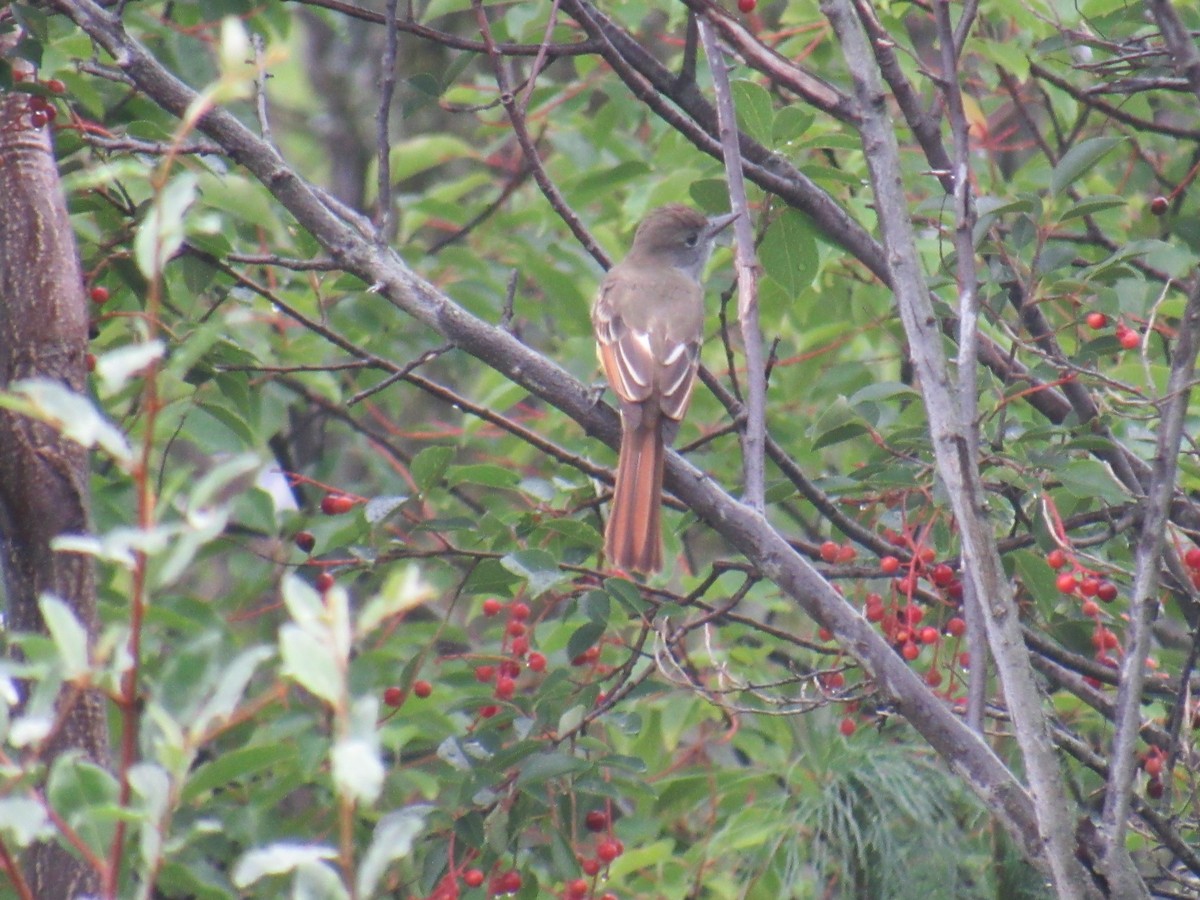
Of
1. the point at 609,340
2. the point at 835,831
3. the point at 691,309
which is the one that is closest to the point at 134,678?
the point at 835,831

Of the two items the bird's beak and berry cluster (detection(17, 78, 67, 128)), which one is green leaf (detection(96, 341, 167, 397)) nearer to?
berry cluster (detection(17, 78, 67, 128))

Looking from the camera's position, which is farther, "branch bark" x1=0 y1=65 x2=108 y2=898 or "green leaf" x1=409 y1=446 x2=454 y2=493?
"green leaf" x1=409 y1=446 x2=454 y2=493

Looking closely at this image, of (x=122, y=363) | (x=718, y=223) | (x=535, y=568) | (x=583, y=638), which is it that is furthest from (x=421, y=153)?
(x=122, y=363)

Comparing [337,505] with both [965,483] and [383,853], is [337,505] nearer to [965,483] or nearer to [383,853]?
[965,483]

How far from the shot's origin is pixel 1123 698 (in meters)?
2.52

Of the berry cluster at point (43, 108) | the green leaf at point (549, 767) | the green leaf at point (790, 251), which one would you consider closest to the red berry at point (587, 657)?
the green leaf at point (549, 767)

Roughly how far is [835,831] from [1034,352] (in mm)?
1240

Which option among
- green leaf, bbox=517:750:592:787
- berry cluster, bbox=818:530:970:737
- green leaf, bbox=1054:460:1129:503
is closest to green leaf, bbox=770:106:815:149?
berry cluster, bbox=818:530:970:737

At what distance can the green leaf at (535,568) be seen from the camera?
3.06m

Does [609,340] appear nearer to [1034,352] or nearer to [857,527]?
[857,527]

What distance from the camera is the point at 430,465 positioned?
3402 mm

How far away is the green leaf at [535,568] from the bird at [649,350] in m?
0.43

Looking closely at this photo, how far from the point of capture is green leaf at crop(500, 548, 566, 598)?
10.1 ft

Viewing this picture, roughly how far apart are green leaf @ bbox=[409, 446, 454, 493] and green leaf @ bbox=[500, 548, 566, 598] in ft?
1.19
